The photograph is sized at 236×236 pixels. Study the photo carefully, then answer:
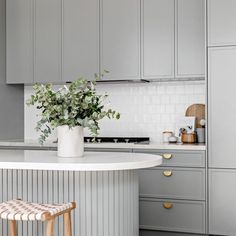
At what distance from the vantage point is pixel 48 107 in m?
2.85

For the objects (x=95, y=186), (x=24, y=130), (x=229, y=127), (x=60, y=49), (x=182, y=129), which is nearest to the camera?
(x=95, y=186)

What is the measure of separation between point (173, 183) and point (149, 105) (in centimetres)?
106

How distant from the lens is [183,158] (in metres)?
4.19

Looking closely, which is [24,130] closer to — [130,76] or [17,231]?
[130,76]

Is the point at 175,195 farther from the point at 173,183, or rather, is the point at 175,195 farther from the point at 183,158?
the point at 183,158

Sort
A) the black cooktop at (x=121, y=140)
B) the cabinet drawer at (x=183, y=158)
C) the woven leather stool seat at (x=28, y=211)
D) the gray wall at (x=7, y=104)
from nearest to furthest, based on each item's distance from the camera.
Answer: the woven leather stool seat at (x=28, y=211) → the cabinet drawer at (x=183, y=158) → the black cooktop at (x=121, y=140) → the gray wall at (x=7, y=104)

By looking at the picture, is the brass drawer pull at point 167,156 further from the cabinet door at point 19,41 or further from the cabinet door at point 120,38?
the cabinet door at point 19,41

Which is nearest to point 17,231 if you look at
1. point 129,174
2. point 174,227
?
point 129,174

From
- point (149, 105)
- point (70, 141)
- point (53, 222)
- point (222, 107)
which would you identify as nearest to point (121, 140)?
point (149, 105)

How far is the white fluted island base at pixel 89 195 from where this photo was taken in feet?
9.34

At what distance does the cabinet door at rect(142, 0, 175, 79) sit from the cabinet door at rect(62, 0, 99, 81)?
0.54 metres

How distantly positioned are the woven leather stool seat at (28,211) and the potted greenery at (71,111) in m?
0.43

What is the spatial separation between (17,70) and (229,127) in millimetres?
2470

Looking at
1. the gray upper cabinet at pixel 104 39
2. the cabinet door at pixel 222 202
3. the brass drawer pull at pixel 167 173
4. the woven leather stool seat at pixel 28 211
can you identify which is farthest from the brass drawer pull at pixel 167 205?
the woven leather stool seat at pixel 28 211
